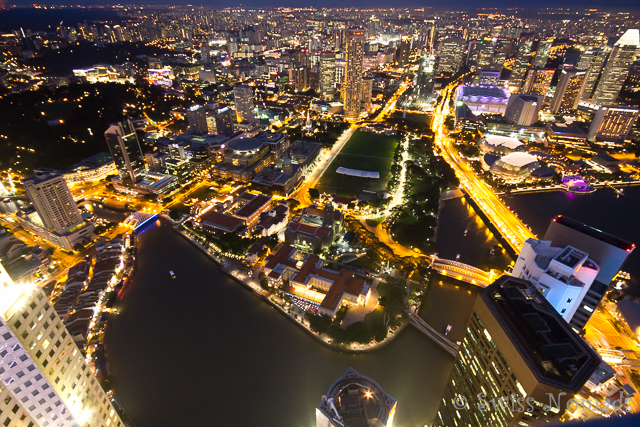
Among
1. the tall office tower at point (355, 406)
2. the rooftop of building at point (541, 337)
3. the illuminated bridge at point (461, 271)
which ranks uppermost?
the rooftop of building at point (541, 337)

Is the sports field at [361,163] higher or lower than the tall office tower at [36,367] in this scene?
lower

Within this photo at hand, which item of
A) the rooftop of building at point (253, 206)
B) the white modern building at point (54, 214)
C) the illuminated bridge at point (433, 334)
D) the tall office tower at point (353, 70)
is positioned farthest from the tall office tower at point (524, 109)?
the white modern building at point (54, 214)

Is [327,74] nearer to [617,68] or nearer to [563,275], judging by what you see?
[617,68]

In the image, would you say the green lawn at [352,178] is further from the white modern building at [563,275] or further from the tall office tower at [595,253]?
the white modern building at [563,275]

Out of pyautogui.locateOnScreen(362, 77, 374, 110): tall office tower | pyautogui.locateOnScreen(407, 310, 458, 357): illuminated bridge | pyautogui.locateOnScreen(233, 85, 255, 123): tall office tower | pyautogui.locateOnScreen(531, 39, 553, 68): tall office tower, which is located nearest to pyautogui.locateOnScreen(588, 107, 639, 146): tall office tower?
pyautogui.locateOnScreen(531, 39, 553, 68): tall office tower

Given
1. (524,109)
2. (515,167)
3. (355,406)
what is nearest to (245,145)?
(515,167)

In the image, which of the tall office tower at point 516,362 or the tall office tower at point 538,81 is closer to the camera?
the tall office tower at point 516,362

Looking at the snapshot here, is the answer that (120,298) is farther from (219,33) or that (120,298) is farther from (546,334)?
(219,33)
